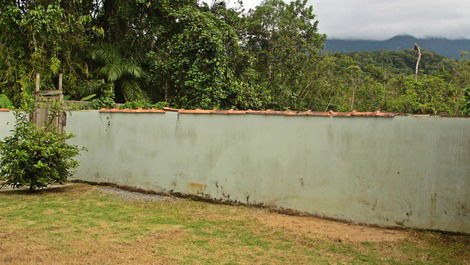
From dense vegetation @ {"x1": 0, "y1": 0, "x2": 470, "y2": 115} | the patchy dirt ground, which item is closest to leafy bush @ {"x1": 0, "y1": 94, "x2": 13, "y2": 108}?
dense vegetation @ {"x1": 0, "y1": 0, "x2": 470, "y2": 115}

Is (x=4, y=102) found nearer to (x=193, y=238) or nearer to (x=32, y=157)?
(x=32, y=157)

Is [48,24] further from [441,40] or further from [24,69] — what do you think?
[441,40]

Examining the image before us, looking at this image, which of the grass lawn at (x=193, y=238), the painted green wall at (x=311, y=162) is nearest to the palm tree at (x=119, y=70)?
the painted green wall at (x=311, y=162)

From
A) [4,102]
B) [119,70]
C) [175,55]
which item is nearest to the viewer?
[4,102]

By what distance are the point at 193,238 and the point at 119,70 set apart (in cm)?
1108

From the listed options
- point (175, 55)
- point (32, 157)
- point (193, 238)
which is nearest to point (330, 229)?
point (193, 238)

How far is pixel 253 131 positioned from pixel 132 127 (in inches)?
121

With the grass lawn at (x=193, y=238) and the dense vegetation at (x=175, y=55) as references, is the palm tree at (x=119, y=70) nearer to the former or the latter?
the dense vegetation at (x=175, y=55)

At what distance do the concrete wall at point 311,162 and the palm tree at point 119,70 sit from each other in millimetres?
6054

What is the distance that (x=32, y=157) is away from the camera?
829cm

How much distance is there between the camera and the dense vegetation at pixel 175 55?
13742 millimetres

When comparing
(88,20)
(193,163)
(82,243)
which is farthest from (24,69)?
(82,243)

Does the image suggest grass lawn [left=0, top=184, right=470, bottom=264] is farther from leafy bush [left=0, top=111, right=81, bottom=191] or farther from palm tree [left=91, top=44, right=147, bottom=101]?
palm tree [left=91, top=44, right=147, bottom=101]

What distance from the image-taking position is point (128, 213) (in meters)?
6.86
